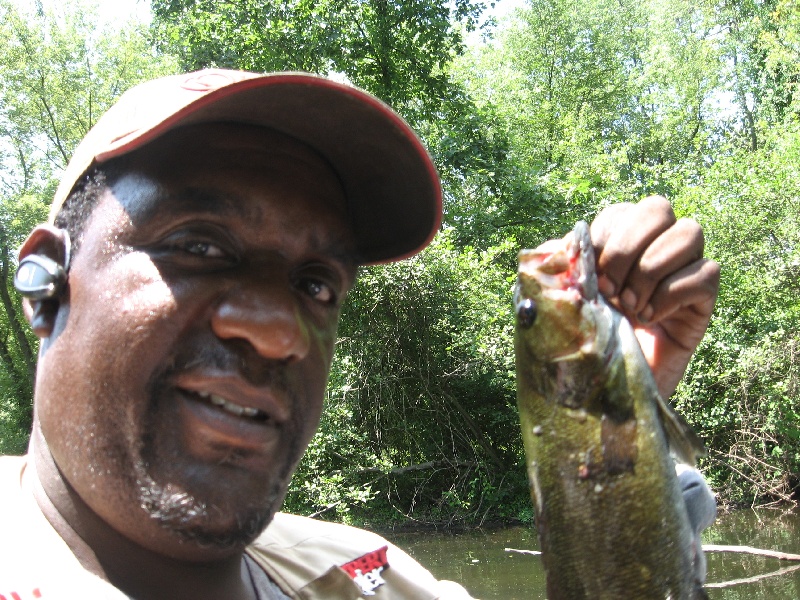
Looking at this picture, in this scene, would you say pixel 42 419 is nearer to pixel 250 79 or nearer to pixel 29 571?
pixel 29 571

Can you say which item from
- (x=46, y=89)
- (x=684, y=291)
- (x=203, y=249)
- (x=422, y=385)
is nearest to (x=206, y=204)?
(x=203, y=249)

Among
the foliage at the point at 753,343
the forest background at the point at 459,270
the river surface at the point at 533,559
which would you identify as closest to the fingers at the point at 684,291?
the river surface at the point at 533,559

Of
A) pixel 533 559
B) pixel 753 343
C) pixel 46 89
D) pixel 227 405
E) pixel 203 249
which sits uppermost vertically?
pixel 46 89

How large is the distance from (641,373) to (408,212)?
0.78 meters

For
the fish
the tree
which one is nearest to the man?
the fish

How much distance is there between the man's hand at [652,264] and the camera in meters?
1.73

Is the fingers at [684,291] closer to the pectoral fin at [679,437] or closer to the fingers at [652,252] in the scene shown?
the fingers at [652,252]

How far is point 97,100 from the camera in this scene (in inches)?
846

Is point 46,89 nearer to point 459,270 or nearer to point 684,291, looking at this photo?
point 459,270

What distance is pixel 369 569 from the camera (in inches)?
82.7

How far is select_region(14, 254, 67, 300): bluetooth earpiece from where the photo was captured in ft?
4.99

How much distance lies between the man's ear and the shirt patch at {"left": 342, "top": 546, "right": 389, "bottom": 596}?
108cm

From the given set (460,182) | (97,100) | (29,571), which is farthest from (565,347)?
(97,100)

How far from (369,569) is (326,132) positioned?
1236mm
